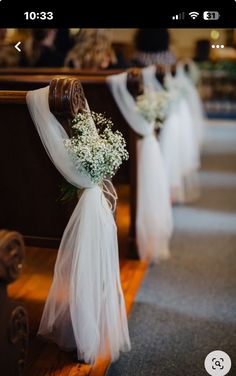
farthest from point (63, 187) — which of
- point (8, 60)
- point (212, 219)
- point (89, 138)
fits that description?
point (8, 60)

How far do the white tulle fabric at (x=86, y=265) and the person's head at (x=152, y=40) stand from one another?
168 inches

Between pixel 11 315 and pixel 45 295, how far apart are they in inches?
62.3

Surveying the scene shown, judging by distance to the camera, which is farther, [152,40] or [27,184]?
[152,40]

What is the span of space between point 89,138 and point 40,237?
63cm

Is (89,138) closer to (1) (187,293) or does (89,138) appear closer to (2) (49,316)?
(2) (49,316)

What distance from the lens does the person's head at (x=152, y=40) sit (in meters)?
5.94

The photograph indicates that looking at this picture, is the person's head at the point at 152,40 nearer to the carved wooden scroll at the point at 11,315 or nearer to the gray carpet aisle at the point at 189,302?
the gray carpet aisle at the point at 189,302

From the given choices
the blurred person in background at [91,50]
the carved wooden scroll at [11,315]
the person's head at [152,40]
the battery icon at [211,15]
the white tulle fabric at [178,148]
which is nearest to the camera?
the carved wooden scroll at [11,315]

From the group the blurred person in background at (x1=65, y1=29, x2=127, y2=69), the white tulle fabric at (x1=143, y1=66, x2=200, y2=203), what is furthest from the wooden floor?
the blurred person in background at (x1=65, y1=29, x2=127, y2=69)

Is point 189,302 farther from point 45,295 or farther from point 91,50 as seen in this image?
point 91,50

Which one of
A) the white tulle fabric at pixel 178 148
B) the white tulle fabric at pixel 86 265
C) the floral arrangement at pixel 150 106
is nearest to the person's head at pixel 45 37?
the white tulle fabric at pixel 178 148

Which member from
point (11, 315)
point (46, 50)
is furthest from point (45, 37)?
point (11, 315)

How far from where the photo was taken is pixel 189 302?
2725mm

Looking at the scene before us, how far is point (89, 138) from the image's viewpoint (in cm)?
198
